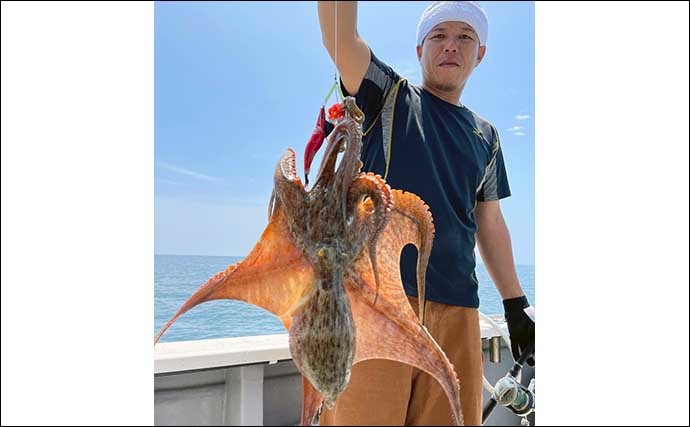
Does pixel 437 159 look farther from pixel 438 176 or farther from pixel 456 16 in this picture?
pixel 456 16

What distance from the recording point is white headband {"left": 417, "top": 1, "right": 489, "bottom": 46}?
73cm

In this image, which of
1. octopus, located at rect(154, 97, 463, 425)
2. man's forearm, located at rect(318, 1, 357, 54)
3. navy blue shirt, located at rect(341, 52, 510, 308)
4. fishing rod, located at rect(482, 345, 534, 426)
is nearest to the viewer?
octopus, located at rect(154, 97, 463, 425)

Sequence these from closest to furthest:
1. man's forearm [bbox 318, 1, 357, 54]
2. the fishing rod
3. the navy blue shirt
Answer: man's forearm [bbox 318, 1, 357, 54] < the navy blue shirt < the fishing rod

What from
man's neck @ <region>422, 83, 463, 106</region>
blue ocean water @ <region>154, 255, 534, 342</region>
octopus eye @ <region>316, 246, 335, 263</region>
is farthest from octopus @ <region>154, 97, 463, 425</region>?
man's neck @ <region>422, 83, 463, 106</region>

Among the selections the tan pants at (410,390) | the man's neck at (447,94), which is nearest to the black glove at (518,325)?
the tan pants at (410,390)

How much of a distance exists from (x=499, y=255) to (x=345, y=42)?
447mm

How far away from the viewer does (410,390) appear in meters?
0.70

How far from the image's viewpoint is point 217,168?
1.12 metres

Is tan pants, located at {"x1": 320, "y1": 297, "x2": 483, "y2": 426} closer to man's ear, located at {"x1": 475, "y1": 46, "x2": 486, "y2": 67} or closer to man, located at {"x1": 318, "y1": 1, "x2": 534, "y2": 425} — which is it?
man, located at {"x1": 318, "y1": 1, "x2": 534, "y2": 425}

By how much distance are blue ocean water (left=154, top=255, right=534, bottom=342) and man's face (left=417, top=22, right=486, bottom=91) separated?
32 centimetres

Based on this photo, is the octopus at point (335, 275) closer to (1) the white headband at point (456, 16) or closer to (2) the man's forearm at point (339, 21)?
(2) the man's forearm at point (339, 21)

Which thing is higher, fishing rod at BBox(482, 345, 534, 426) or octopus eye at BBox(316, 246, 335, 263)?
octopus eye at BBox(316, 246, 335, 263)

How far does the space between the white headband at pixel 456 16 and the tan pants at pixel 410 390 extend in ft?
1.39

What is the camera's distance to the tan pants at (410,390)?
69cm
